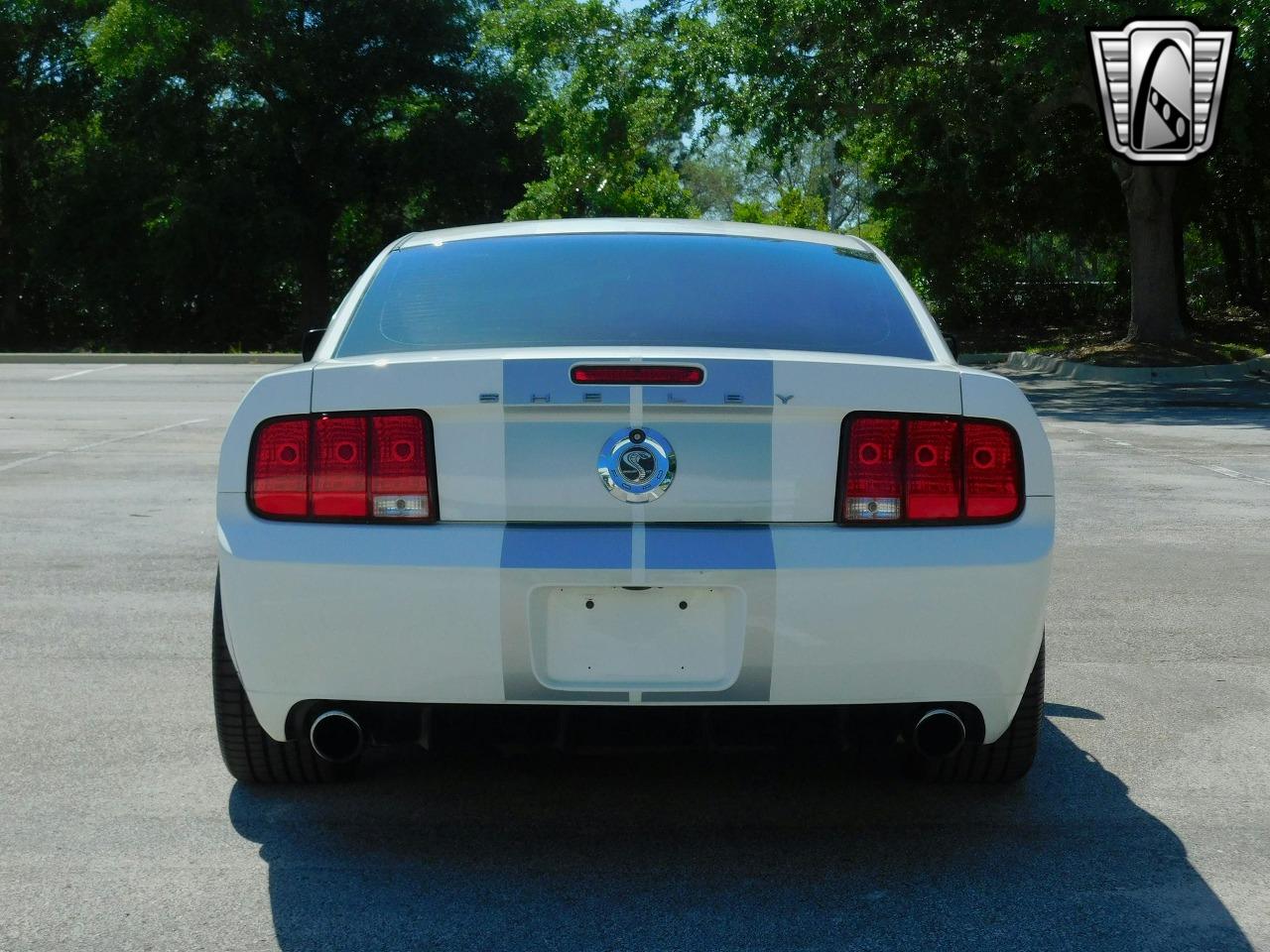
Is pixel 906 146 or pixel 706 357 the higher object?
pixel 906 146

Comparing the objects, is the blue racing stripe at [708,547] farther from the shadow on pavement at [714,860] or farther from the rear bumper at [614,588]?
the shadow on pavement at [714,860]

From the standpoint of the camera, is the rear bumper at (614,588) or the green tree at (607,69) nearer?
the rear bumper at (614,588)

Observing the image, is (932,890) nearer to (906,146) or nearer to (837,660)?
(837,660)

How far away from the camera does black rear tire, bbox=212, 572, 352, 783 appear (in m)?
3.94

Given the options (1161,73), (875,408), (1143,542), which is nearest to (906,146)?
(1161,73)

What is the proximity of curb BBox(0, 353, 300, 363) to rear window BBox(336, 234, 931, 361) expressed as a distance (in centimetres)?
2510

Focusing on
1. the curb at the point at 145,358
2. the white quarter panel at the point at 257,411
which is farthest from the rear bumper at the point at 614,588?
the curb at the point at 145,358

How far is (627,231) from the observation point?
15.4ft

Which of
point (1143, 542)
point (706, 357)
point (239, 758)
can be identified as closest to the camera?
point (706, 357)

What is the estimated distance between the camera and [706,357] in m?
3.53

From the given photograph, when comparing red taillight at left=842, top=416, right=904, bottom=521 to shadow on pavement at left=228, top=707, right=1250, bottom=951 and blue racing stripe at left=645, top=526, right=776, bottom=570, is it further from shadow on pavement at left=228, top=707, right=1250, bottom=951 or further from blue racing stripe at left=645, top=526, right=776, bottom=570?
shadow on pavement at left=228, top=707, right=1250, bottom=951

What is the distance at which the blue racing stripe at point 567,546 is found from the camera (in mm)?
3395

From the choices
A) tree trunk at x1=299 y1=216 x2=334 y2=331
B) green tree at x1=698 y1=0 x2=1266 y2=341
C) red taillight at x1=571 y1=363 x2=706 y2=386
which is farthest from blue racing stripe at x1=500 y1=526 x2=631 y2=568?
tree trunk at x1=299 y1=216 x2=334 y2=331

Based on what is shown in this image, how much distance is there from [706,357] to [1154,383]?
21.7m
